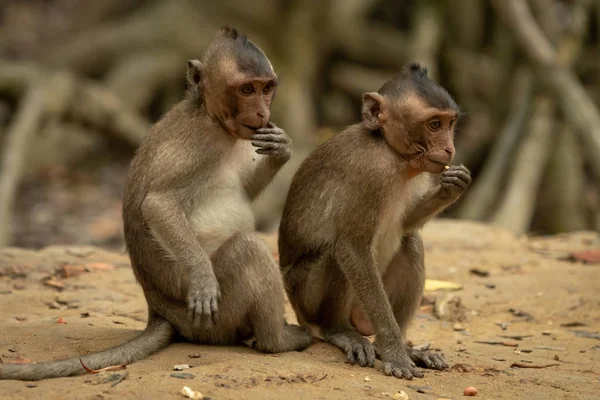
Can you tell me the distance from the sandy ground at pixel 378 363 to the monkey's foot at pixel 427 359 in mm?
101

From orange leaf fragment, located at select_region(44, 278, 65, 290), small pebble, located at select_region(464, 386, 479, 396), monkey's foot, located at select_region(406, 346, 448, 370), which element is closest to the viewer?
small pebble, located at select_region(464, 386, 479, 396)

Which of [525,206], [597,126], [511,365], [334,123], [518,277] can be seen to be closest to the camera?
Result: [511,365]

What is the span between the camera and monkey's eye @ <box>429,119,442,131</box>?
6090 millimetres

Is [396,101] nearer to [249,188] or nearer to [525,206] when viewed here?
[249,188]

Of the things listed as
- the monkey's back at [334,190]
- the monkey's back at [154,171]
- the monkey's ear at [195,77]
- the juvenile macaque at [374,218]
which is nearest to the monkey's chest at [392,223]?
the juvenile macaque at [374,218]

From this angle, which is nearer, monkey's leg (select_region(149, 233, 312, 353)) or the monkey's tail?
the monkey's tail

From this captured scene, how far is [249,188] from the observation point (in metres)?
6.53

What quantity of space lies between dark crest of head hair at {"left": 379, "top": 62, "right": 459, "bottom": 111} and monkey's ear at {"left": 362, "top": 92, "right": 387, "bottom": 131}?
0.07 meters

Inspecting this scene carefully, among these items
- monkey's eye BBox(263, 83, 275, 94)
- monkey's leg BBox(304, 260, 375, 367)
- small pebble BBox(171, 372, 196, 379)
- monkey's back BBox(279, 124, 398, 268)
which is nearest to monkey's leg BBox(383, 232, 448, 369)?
monkey's leg BBox(304, 260, 375, 367)

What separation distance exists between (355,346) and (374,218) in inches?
32.8

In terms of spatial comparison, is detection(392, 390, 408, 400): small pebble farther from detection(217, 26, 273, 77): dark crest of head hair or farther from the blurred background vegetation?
the blurred background vegetation

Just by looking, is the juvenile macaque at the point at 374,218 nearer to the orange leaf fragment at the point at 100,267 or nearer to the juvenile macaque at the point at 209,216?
the juvenile macaque at the point at 209,216

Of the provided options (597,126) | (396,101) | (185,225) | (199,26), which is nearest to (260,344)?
(185,225)

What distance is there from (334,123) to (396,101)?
34.7ft
